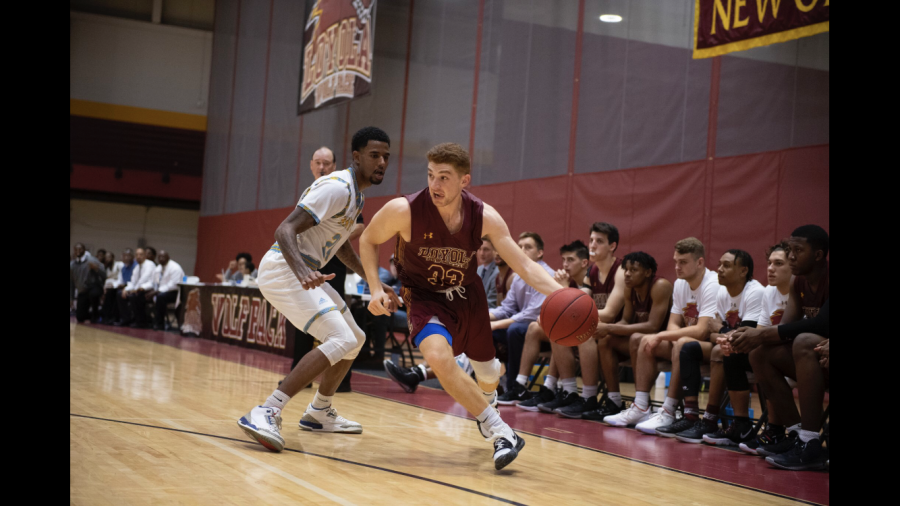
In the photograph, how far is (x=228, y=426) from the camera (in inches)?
182

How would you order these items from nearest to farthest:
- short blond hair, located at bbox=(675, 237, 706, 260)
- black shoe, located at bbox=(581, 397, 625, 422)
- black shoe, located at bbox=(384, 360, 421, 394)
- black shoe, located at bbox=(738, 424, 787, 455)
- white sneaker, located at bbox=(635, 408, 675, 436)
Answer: black shoe, located at bbox=(738, 424, 787, 455), white sneaker, located at bbox=(635, 408, 675, 436), short blond hair, located at bbox=(675, 237, 706, 260), black shoe, located at bbox=(581, 397, 625, 422), black shoe, located at bbox=(384, 360, 421, 394)

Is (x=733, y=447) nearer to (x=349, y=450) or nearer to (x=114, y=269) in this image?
(x=349, y=450)

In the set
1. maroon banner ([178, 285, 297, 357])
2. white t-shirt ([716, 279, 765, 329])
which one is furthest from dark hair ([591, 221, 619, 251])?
maroon banner ([178, 285, 297, 357])

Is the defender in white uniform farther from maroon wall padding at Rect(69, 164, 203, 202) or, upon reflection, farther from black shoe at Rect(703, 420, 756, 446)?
maroon wall padding at Rect(69, 164, 203, 202)

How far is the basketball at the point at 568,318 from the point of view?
385 centimetres

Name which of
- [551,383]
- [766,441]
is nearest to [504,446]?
[766,441]

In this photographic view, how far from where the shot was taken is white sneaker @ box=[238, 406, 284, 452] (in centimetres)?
384

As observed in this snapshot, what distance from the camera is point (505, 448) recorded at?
12.1ft

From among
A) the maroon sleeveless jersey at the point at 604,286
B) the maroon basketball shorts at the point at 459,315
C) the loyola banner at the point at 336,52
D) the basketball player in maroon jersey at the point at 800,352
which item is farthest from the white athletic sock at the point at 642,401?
the loyola banner at the point at 336,52

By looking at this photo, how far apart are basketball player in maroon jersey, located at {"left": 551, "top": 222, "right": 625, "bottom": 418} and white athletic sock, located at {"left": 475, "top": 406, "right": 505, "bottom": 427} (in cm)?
226

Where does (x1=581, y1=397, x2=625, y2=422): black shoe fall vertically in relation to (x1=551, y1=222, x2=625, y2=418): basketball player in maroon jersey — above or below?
below

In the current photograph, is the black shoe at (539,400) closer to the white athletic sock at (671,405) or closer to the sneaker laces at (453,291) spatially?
the white athletic sock at (671,405)

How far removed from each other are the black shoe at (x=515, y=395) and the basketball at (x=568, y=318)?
9.17ft
